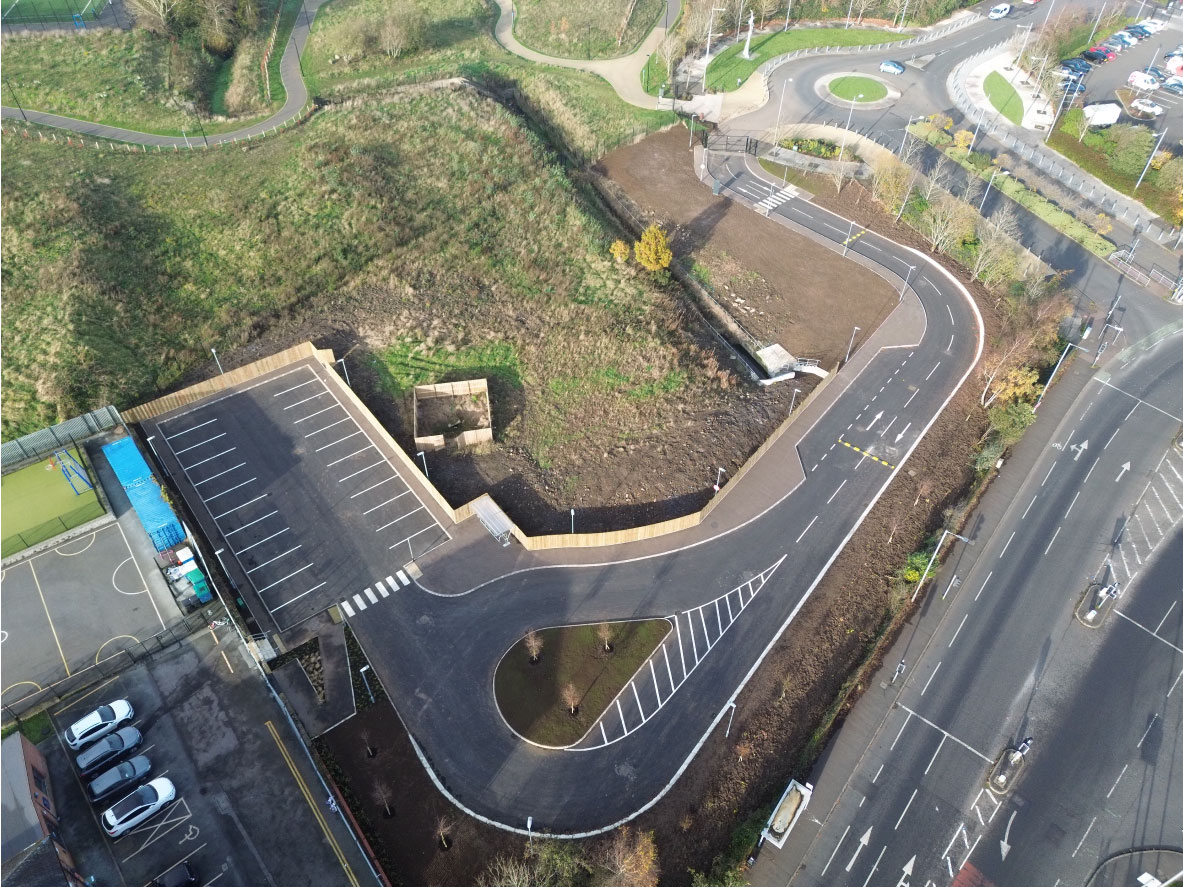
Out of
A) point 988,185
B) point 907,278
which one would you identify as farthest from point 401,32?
point 988,185

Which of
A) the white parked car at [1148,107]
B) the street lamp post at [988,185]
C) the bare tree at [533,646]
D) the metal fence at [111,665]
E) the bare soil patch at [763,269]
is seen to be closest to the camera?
the metal fence at [111,665]

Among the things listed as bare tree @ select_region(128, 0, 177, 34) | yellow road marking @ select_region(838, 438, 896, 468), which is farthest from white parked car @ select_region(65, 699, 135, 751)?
bare tree @ select_region(128, 0, 177, 34)

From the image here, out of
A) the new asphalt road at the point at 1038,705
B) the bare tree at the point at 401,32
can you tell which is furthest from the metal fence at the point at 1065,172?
the bare tree at the point at 401,32

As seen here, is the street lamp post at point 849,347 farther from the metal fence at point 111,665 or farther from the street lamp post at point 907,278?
the metal fence at point 111,665

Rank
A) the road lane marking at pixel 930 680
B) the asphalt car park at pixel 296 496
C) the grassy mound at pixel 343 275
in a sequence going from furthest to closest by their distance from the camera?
the grassy mound at pixel 343 275 < the asphalt car park at pixel 296 496 < the road lane marking at pixel 930 680

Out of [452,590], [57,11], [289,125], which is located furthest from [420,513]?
[57,11]

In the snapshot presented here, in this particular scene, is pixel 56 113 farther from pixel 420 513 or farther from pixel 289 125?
pixel 420 513

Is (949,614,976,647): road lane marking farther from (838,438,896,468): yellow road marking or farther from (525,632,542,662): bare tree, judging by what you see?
(525,632,542,662): bare tree

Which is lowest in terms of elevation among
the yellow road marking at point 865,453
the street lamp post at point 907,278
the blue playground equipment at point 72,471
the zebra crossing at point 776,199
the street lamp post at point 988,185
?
the yellow road marking at point 865,453

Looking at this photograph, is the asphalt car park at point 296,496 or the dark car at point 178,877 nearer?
the dark car at point 178,877
